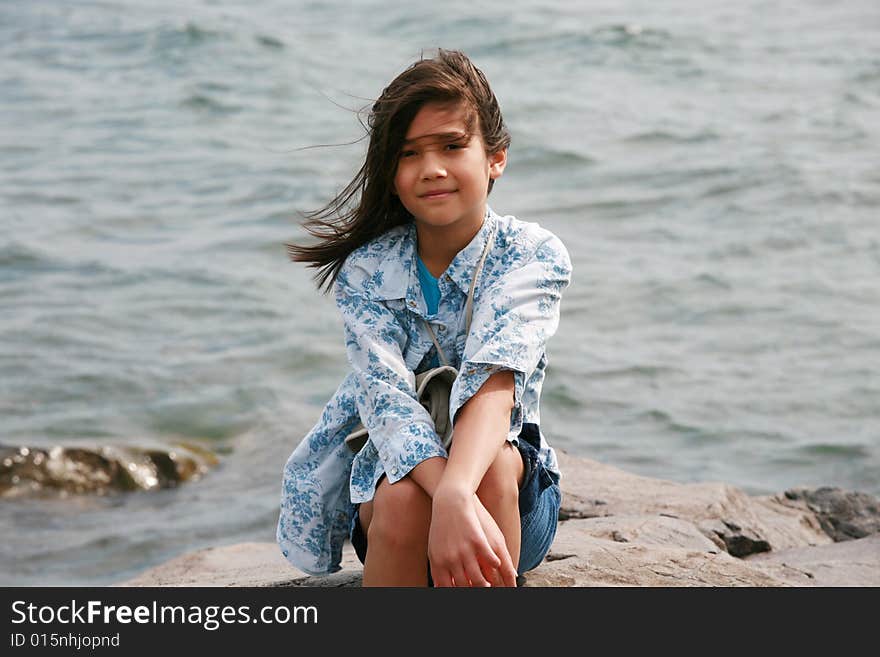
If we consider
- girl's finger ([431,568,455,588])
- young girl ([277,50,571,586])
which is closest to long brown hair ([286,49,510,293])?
young girl ([277,50,571,586])

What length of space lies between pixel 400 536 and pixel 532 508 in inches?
13.3

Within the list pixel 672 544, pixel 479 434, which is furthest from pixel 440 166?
pixel 672 544

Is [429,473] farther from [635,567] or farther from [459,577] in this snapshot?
[635,567]

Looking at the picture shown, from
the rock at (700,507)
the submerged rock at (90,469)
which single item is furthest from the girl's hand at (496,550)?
the submerged rock at (90,469)

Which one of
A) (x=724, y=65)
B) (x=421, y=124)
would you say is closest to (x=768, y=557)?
(x=421, y=124)

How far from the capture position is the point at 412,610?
2.39 metres

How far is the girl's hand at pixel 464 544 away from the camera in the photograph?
7.54ft

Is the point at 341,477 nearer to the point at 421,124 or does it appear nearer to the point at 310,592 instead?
the point at 310,592

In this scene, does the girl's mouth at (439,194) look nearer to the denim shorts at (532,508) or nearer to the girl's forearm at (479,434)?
the girl's forearm at (479,434)

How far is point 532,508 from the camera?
2643mm

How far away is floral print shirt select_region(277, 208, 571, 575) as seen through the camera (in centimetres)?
251

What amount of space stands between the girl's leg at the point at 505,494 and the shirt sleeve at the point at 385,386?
0.34 feet

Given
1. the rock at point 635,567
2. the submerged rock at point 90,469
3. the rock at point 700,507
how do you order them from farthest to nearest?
the submerged rock at point 90,469 < the rock at point 700,507 < the rock at point 635,567

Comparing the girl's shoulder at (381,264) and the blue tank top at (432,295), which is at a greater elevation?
the girl's shoulder at (381,264)
